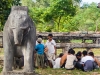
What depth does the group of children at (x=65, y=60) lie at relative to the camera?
9680 mm

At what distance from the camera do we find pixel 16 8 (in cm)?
730

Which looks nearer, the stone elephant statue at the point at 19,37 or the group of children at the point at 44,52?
the stone elephant statue at the point at 19,37

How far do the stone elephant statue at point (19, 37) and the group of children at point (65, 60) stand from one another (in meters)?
2.28

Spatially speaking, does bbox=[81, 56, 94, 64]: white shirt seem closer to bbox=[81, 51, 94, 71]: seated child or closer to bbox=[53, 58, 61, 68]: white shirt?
bbox=[81, 51, 94, 71]: seated child

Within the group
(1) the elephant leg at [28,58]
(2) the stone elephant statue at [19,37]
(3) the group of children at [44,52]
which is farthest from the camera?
(3) the group of children at [44,52]

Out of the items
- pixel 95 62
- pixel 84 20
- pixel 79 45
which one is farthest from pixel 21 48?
pixel 84 20

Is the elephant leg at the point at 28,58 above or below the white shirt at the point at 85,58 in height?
above

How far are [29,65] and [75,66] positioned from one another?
9.23 ft

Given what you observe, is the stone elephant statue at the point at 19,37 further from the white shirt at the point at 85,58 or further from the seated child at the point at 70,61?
the white shirt at the point at 85,58

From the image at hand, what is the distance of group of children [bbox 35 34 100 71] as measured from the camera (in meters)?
9.68

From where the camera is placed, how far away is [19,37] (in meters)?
6.93

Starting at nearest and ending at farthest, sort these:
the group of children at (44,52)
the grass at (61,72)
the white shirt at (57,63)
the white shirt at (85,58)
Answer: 1. the grass at (61,72)
2. the white shirt at (85,58)
3. the group of children at (44,52)
4. the white shirt at (57,63)

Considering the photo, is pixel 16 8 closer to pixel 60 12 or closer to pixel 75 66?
pixel 75 66

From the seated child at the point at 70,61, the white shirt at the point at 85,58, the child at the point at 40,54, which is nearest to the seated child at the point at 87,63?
the white shirt at the point at 85,58
